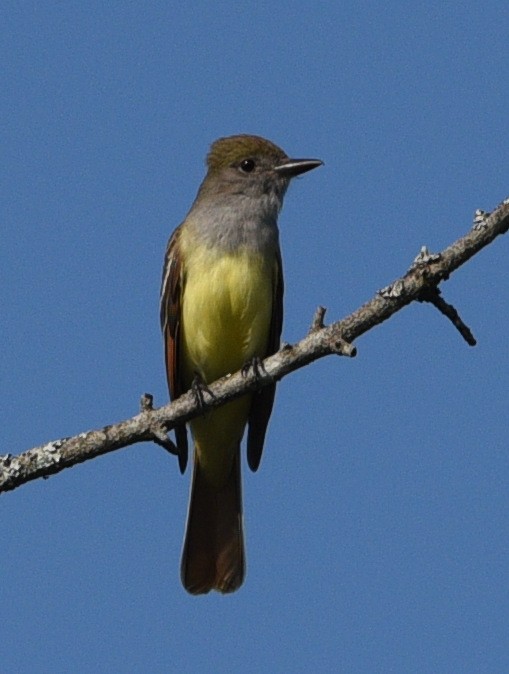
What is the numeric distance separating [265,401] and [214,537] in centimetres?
104

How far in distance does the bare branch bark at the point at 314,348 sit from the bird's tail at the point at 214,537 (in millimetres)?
2516

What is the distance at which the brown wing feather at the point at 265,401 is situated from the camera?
26.6 feet

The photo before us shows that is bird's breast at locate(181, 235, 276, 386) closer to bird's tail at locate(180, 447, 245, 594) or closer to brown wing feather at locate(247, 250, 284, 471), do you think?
brown wing feather at locate(247, 250, 284, 471)

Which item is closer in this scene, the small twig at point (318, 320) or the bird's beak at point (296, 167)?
the small twig at point (318, 320)

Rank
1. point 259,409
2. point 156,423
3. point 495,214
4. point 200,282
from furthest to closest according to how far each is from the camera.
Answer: point 259,409 → point 200,282 → point 156,423 → point 495,214

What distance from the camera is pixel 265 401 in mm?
8391

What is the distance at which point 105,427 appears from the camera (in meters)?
6.04

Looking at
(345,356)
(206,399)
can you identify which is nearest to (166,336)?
(206,399)

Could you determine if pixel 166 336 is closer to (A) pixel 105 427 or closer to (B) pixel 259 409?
(B) pixel 259 409

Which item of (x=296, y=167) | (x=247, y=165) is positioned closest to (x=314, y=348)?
(x=296, y=167)

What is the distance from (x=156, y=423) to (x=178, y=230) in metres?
2.74

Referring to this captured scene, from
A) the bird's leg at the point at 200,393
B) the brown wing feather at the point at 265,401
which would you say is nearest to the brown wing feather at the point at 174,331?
the brown wing feather at the point at 265,401

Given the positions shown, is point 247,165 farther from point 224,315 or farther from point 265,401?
point 265,401

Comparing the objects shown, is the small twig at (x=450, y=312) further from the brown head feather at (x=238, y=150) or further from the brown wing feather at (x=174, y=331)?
the brown head feather at (x=238, y=150)
